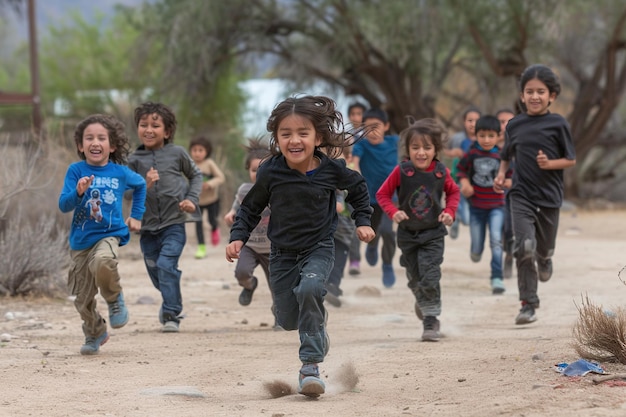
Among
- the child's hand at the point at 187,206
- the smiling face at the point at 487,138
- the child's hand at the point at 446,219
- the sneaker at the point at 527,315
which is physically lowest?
the sneaker at the point at 527,315

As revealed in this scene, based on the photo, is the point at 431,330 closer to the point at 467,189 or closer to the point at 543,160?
the point at 543,160

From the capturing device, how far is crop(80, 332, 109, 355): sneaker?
7.33m

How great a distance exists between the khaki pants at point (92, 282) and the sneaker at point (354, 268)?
218 inches

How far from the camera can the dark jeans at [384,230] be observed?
11141mm

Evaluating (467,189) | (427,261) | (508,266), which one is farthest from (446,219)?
(508,266)

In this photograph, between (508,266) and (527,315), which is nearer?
(527,315)

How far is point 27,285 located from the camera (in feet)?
33.1

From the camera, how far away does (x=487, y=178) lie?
11.1 metres

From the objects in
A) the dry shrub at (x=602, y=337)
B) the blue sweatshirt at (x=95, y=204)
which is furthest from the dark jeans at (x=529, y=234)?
the blue sweatshirt at (x=95, y=204)

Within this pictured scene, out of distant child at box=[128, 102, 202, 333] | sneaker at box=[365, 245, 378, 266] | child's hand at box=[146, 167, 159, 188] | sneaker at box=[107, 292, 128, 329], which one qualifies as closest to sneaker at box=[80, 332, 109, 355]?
sneaker at box=[107, 292, 128, 329]

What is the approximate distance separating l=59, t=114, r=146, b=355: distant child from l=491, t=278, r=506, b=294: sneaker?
179 inches

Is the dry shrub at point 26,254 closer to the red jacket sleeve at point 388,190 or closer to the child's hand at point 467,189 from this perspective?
the red jacket sleeve at point 388,190

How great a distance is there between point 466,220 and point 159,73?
10.2m

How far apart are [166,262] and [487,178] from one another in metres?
4.05
